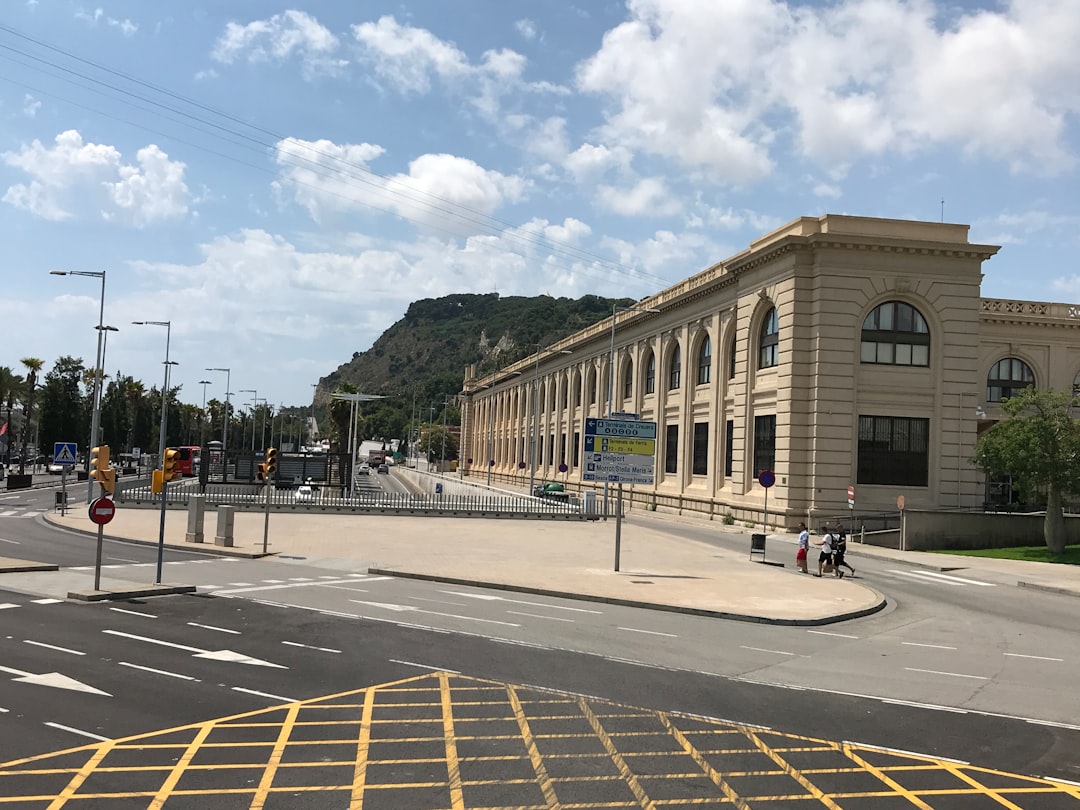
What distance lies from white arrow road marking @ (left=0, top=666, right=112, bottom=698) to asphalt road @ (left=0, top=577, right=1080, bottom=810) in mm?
25

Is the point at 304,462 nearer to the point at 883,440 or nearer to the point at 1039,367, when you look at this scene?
the point at 883,440

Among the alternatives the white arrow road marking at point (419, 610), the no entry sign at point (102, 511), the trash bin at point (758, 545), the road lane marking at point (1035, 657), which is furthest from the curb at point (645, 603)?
the no entry sign at point (102, 511)

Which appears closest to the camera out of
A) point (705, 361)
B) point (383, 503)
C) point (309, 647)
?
point (309, 647)

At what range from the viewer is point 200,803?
7227 mm

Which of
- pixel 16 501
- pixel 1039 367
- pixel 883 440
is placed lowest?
pixel 16 501

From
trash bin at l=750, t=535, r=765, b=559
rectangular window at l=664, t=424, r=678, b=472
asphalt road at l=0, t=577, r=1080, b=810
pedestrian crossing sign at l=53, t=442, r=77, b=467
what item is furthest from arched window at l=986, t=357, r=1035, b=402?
pedestrian crossing sign at l=53, t=442, r=77, b=467

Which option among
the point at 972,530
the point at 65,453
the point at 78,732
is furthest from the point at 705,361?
the point at 78,732

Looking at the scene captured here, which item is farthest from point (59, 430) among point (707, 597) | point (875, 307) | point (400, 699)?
point (400, 699)

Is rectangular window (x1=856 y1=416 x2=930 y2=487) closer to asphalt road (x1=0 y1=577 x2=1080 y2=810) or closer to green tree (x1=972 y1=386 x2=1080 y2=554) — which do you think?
green tree (x1=972 y1=386 x2=1080 y2=554)

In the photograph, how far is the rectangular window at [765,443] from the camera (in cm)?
4747

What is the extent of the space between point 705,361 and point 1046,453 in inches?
1000

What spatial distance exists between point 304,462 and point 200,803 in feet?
156

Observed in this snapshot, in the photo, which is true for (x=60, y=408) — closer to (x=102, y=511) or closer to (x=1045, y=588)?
(x=102, y=511)

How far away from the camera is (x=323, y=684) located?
11438mm
